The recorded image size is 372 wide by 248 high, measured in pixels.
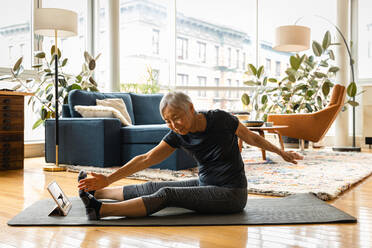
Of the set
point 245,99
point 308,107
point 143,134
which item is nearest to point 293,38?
point 308,107

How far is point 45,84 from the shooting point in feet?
18.7

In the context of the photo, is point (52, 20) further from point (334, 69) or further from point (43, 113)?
point (334, 69)

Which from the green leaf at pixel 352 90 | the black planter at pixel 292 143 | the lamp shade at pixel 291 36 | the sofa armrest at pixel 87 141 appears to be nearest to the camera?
the sofa armrest at pixel 87 141

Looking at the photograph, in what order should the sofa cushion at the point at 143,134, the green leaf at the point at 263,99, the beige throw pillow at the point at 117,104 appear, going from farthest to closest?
the green leaf at the point at 263,99, the beige throw pillow at the point at 117,104, the sofa cushion at the point at 143,134

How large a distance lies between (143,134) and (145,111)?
1173 mm

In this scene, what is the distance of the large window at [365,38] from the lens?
23.1 feet

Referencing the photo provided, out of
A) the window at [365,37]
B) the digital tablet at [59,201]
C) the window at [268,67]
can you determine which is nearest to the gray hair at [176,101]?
the digital tablet at [59,201]

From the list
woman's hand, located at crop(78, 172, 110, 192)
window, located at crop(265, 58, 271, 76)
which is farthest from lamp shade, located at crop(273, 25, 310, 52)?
woman's hand, located at crop(78, 172, 110, 192)

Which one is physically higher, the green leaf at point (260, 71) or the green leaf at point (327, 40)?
the green leaf at point (327, 40)

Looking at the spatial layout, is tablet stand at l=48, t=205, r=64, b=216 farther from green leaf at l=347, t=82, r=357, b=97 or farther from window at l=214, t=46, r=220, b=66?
window at l=214, t=46, r=220, b=66

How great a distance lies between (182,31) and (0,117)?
4.20 metres

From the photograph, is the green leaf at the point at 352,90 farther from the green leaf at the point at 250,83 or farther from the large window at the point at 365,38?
the green leaf at the point at 250,83

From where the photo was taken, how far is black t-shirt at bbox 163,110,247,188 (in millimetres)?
2047

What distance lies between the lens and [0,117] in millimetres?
3990
